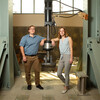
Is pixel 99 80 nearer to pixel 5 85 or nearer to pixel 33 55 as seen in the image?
pixel 33 55

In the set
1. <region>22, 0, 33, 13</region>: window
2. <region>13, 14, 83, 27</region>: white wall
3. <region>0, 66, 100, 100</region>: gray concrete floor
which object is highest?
<region>22, 0, 33, 13</region>: window

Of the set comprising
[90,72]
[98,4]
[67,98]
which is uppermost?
[98,4]

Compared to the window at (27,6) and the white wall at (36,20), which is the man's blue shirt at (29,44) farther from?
the window at (27,6)

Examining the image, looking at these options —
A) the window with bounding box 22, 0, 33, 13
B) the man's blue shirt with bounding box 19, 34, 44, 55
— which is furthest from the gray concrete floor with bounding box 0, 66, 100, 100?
the window with bounding box 22, 0, 33, 13

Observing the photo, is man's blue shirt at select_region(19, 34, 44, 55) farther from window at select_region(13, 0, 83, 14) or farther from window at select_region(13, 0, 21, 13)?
window at select_region(13, 0, 21, 13)

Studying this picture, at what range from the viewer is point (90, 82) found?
4.03 m

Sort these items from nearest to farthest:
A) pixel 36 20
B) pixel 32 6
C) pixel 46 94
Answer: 1. pixel 46 94
2. pixel 36 20
3. pixel 32 6

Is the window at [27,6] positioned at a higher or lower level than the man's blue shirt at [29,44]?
higher

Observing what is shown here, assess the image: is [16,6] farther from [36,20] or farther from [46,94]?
[46,94]

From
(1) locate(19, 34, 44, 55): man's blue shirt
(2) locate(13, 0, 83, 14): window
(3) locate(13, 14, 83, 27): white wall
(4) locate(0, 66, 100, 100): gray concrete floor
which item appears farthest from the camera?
(2) locate(13, 0, 83, 14): window

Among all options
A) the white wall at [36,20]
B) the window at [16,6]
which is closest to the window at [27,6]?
the window at [16,6]

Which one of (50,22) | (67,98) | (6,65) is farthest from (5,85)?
(50,22)

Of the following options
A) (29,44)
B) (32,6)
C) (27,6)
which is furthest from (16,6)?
(29,44)

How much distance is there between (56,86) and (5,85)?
1.31 metres
